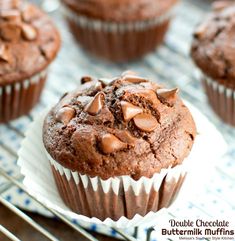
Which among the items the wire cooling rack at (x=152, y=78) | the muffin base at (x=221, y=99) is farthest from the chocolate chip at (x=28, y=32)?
the muffin base at (x=221, y=99)

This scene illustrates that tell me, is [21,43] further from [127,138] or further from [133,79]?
[127,138]

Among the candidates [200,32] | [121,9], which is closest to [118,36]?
[121,9]

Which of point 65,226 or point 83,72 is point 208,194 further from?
point 83,72

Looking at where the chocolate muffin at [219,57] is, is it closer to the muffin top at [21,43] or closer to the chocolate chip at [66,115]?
the muffin top at [21,43]

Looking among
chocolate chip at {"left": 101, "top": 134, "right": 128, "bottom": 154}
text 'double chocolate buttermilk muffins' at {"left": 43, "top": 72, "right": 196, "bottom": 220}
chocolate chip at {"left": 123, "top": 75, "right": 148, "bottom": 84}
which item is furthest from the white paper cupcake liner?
chocolate chip at {"left": 123, "top": 75, "right": 148, "bottom": 84}

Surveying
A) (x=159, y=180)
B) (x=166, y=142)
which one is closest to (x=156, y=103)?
(x=166, y=142)

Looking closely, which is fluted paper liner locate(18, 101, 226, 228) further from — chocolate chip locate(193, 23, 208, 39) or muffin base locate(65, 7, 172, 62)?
muffin base locate(65, 7, 172, 62)
